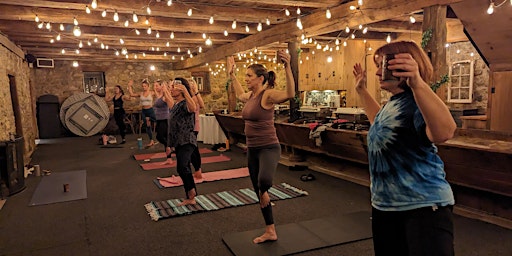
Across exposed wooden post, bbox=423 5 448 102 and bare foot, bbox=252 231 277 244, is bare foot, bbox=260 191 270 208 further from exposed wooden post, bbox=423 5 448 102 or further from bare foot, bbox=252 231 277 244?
exposed wooden post, bbox=423 5 448 102

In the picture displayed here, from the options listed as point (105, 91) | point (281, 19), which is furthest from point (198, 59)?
point (281, 19)

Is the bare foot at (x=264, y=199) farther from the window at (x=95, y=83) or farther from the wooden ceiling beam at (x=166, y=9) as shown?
the window at (x=95, y=83)

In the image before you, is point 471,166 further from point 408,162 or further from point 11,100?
point 11,100

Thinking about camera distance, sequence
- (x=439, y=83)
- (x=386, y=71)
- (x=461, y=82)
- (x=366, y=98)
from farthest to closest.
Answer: (x=461, y=82) < (x=439, y=83) < (x=366, y=98) < (x=386, y=71)

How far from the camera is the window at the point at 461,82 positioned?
25.7 feet

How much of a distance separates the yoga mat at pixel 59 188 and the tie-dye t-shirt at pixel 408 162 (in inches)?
175

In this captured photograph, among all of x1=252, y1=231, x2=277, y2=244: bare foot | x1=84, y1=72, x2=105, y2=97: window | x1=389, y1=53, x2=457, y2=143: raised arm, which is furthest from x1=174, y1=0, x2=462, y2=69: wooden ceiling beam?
x1=84, y1=72, x2=105, y2=97: window

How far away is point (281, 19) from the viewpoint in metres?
6.46

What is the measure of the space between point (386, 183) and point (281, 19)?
538 cm

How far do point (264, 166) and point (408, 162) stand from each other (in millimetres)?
1695

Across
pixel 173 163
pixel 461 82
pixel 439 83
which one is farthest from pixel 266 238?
pixel 461 82

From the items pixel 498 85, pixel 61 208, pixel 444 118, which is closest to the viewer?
pixel 444 118

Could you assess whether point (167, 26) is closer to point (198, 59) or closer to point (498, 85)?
point (198, 59)

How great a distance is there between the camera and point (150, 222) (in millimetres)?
3908
